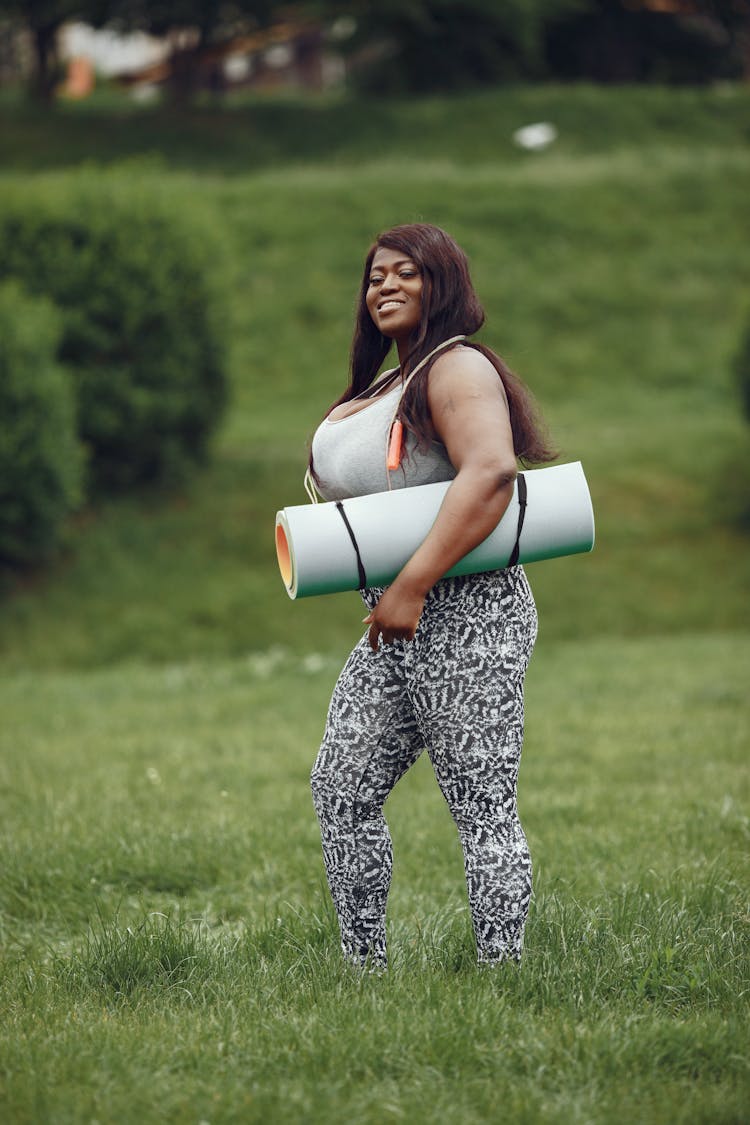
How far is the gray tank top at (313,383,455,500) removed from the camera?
340cm

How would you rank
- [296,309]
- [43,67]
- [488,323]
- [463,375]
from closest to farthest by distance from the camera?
[463,375] < [488,323] < [296,309] < [43,67]

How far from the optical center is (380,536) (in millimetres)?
3244

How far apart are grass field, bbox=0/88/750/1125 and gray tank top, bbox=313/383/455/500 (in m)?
1.30

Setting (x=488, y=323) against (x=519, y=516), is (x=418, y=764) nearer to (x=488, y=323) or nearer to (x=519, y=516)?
(x=488, y=323)

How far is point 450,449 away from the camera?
128 inches

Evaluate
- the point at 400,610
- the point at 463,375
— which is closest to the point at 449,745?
the point at 400,610

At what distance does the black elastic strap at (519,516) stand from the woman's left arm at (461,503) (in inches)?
3.9

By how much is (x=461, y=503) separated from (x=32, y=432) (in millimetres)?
9481

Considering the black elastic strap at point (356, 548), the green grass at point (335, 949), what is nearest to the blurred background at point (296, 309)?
the black elastic strap at point (356, 548)

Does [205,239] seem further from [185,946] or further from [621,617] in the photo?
[185,946]

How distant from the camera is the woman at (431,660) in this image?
3.35 m

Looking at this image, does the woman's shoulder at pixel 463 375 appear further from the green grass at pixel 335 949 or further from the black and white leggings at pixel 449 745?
the green grass at pixel 335 949

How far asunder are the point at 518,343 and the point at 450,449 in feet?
52.7

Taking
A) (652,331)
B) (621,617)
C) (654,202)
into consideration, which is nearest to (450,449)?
(621,617)
